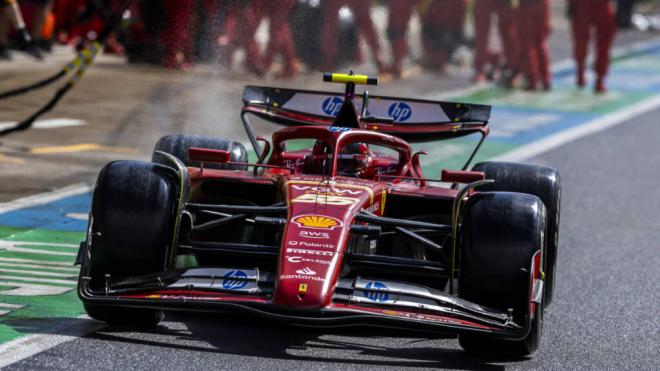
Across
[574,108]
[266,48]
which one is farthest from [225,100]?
[574,108]

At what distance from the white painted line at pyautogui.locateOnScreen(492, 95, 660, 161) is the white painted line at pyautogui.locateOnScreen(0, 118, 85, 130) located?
4.53 meters

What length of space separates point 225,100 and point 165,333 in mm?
12210

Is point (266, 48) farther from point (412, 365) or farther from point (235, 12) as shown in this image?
point (412, 365)

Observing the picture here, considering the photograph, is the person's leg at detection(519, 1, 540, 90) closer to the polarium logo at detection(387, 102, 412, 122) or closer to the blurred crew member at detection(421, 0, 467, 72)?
the blurred crew member at detection(421, 0, 467, 72)

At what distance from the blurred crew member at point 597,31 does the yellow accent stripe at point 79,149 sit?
11.2 m

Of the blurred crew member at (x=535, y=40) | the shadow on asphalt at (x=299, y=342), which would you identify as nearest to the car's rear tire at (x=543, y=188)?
the shadow on asphalt at (x=299, y=342)

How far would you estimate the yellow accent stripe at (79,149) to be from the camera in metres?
13.2

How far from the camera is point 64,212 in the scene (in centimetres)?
1030

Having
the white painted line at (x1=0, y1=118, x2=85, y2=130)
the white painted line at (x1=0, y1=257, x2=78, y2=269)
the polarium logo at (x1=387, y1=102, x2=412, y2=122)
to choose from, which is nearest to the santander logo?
the white painted line at (x1=0, y1=257, x2=78, y2=269)

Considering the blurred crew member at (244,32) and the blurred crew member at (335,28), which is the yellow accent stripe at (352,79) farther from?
the blurred crew member at (335,28)

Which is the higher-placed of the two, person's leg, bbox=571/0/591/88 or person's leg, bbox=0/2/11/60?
person's leg, bbox=0/2/11/60

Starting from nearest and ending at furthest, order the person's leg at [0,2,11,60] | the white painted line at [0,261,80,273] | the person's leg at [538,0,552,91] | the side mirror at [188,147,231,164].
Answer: the side mirror at [188,147,231,164] → the white painted line at [0,261,80,273] → the person's leg at [0,2,11,60] → the person's leg at [538,0,552,91]

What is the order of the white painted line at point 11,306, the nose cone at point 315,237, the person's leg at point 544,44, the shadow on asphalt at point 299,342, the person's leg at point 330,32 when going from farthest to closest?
the person's leg at point 544,44
the person's leg at point 330,32
the white painted line at point 11,306
the shadow on asphalt at point 299,342
the nose cone at point 315,237

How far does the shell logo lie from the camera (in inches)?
269
